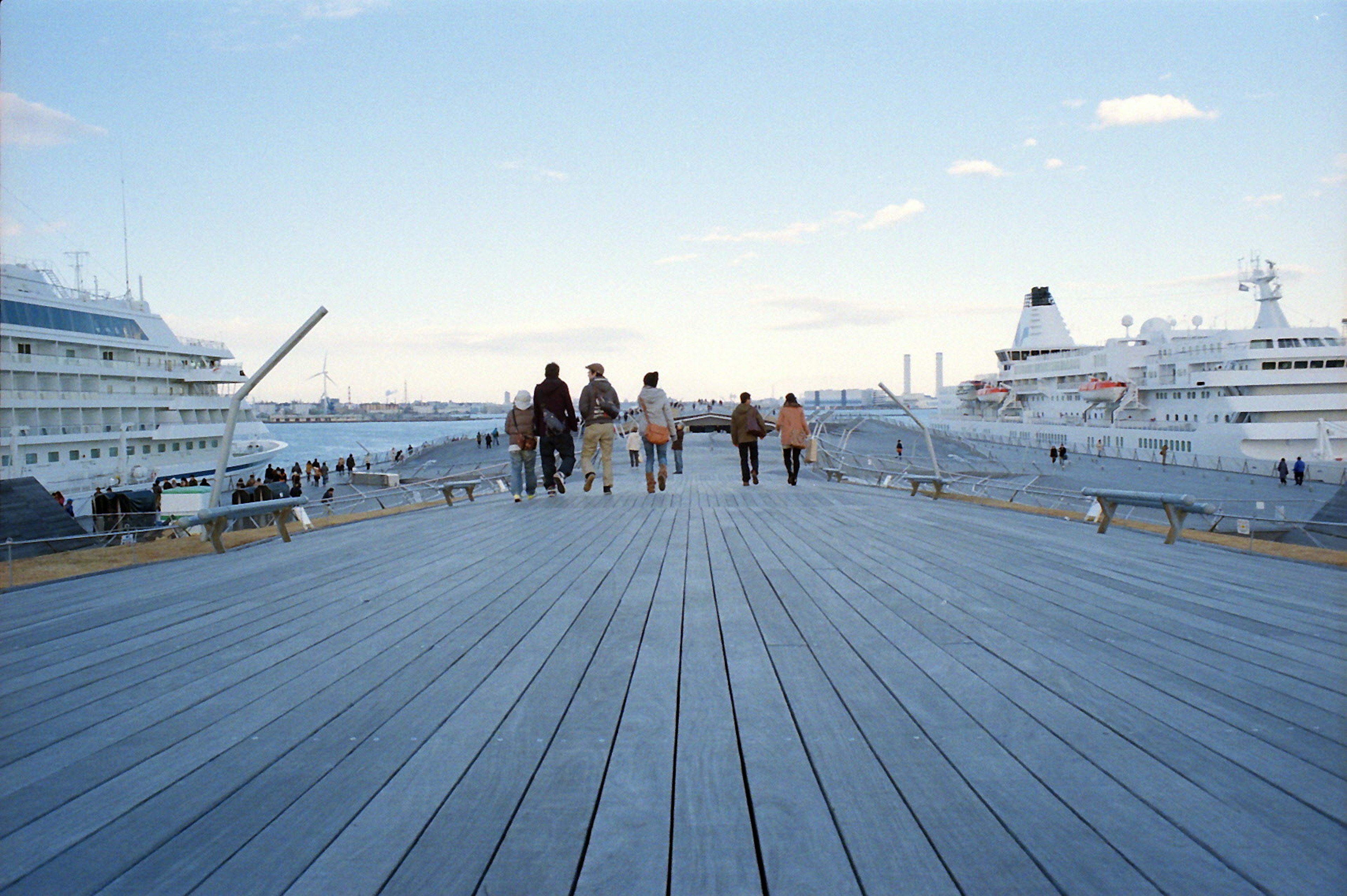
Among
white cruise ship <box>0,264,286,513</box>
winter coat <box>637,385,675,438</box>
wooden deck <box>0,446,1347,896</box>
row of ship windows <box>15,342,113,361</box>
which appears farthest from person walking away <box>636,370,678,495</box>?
row of ship windows <box>15,342,113,361</box>

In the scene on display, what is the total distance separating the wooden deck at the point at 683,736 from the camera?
1.78 m

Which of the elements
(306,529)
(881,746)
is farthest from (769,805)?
(306,529)

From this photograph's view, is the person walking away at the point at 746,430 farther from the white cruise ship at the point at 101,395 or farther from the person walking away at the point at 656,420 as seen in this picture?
the white cruise ship at the point at 101,395

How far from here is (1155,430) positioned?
49031 mm

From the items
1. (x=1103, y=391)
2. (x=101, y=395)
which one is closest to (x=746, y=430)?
(x=101, y=395)

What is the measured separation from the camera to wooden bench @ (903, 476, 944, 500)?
416 inches

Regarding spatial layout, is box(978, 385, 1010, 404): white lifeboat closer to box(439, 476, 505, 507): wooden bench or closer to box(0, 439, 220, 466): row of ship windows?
box(0, 439, 220, 466): row of ship windows

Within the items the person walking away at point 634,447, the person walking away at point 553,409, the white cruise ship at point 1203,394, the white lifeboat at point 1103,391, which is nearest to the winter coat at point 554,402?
the person walking away at point 553,409

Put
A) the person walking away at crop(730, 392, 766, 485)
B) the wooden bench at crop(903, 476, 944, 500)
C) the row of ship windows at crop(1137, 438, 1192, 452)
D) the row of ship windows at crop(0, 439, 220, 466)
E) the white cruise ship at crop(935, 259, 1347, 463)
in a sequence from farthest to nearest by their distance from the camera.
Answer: the row of ship windows at crop(1137, 438, 1192, 452)
the white cruise ship at crop(935, 259, 1347, 463)
the row of ship windows at crop(0, 439, 220, 466)
the person walking away at crop(730, 392, 766, 485)
the wooden bench at crop(903, 476, 944, 500)

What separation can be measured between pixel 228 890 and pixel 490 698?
3.93 ft

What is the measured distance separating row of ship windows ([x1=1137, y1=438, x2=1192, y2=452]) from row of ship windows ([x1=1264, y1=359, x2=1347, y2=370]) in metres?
6.61

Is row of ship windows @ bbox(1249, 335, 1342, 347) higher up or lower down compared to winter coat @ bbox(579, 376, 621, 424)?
higher up

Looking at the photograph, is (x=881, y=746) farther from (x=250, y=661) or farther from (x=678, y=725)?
(x=250, y=661)

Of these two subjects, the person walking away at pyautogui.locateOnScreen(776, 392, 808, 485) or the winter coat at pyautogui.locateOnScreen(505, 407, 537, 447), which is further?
the person walking away at pyautogui.locateOnScreen(776, 392, 808, 485)
